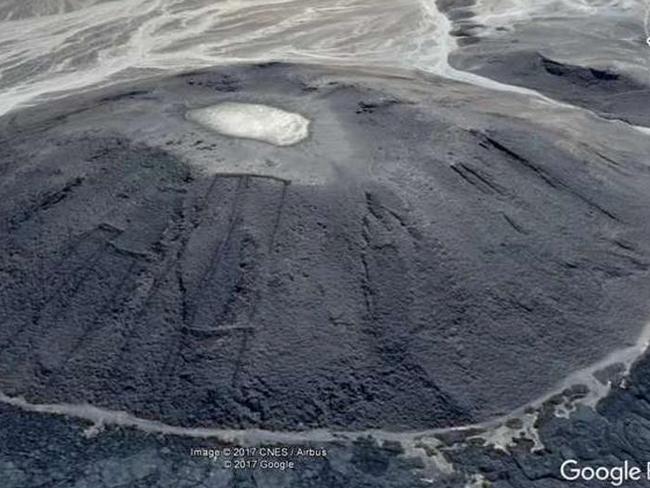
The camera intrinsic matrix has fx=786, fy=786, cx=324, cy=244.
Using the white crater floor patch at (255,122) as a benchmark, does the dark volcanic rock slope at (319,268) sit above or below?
below

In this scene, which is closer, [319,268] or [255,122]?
[319,268]

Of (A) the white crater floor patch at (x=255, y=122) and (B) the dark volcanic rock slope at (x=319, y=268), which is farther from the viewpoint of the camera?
(A) the white crater floor patch at (x=255, y=122)

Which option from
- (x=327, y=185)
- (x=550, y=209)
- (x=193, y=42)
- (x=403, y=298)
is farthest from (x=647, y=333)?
(x=193, y=42)

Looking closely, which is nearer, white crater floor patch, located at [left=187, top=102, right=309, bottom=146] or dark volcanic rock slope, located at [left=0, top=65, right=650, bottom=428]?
dark volcanic rock slope, located at [left=0, top=65, right=650, bottom=428]

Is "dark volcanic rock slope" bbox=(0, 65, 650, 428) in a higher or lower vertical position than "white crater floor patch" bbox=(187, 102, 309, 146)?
lower
